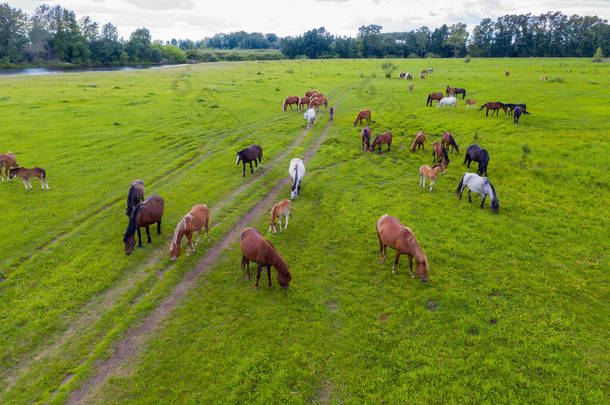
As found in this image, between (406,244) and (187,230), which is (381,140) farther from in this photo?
(187,230)

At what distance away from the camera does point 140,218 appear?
12766 mm

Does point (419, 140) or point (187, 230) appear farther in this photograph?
point (419, 140)

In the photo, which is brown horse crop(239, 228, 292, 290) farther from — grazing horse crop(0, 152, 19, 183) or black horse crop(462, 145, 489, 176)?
grazing horse crop(0, 152, 19, 183)

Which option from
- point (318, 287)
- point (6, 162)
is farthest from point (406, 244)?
point (6, 162)

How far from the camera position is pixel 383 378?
25.6 ft

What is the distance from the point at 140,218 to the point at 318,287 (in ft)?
26.1

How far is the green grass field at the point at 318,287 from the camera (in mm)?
7781

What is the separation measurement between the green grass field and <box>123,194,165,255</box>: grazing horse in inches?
24.0

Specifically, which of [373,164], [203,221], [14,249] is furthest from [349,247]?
[14,249]

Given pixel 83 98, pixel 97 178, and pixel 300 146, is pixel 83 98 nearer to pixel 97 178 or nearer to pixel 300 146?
pixel 97 178

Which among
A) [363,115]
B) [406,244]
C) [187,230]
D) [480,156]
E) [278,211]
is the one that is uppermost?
[363,115]

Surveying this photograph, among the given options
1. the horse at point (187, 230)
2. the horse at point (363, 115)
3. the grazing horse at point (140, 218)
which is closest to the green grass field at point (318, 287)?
the horse at point (187, 230)

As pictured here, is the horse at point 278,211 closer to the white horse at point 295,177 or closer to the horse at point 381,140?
the white horse at point 295,177

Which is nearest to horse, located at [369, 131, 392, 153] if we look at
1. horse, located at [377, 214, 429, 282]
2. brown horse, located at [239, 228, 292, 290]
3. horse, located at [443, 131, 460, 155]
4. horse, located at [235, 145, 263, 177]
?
horse, located at [443, 131, 460, 155]
